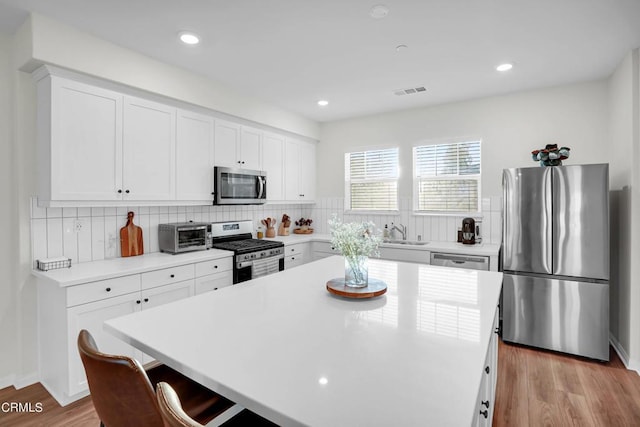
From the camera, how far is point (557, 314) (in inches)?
122

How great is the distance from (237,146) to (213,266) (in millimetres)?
1444

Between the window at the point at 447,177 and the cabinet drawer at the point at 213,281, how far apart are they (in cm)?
258

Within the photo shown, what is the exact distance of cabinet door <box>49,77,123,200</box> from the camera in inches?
95.0

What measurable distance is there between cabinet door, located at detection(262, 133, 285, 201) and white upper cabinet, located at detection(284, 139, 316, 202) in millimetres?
114

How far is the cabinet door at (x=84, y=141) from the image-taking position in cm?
241

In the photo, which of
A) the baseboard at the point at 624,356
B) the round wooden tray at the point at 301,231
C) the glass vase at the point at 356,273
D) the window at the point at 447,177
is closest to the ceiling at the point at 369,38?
the window at the point at 447,177

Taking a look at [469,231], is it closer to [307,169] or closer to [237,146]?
[307,169]

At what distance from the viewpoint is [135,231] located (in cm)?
Answer: 311

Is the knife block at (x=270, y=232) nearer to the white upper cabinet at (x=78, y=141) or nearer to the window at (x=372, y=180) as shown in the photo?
the window at (x=372, y=180)

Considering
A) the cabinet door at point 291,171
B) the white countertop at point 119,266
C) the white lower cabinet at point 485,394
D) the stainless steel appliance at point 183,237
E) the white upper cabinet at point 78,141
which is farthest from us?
the cabinet door at point 291,171

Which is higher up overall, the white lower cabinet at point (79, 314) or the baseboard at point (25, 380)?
the white lower cabinet at point (79, 314)

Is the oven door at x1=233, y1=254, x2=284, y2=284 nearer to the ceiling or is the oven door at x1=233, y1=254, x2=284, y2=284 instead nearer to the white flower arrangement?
the ceiling

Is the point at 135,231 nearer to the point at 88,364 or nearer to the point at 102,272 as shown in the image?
the point at 102,272

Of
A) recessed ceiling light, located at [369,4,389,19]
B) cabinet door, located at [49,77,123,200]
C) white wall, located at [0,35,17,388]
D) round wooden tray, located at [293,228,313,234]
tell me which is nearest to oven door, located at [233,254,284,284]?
round wooden tray, located at [293,228,313,234]
